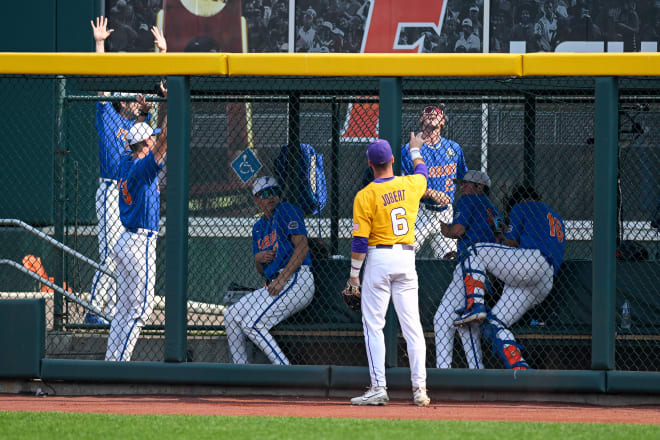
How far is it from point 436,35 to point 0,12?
5.04 metres

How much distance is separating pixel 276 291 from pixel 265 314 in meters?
0.18

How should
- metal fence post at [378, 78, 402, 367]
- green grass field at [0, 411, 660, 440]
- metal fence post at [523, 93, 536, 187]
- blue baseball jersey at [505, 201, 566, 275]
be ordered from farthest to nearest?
metal fence post at [523, 93, 536, 187]
blue baseball jersey at [505, 201, 566, 275]
metal fence post at [378, 78, 402, 367]
green grass field at [0, 411, 660, 440]

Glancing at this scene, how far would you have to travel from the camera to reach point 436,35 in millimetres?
10648

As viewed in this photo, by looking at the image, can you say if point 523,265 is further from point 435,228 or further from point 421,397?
point 435,228

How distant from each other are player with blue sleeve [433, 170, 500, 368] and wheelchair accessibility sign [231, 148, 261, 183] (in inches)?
66.9

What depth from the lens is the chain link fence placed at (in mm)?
6695

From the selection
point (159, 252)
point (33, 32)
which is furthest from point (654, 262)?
point (33, 32)

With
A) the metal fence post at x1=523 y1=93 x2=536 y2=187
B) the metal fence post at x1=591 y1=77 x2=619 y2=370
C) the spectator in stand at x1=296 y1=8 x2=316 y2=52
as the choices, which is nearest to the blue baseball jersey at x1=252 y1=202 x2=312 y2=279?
the metal fence post at x1=523 y1=93 x2=536 y2=187

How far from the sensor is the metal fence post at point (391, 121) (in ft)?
20.6

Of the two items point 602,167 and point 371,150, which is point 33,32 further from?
point 602,167

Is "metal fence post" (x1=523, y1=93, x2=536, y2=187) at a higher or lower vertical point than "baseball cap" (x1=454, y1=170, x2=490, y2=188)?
higher

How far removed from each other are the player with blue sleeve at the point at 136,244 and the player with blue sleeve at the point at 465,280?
2.08 m

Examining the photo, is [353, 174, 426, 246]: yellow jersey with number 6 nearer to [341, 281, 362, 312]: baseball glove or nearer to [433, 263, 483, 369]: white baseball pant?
[341, 281, 362, 312]: baseball glove

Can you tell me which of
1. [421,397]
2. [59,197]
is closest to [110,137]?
[59,197]
